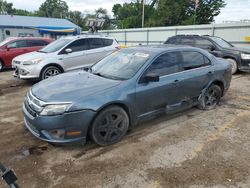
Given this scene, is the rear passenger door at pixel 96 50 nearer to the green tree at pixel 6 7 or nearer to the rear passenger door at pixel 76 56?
the rear passenger door at pixel 76 56

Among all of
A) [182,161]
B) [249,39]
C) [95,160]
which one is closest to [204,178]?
[182,161]

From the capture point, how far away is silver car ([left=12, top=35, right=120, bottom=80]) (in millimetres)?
7414

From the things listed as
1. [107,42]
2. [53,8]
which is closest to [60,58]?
[107,42]

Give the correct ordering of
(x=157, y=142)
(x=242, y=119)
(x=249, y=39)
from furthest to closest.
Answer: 1. (x=249, y=39)
2. (x=242, y=119)
3. (x=157, y=142)

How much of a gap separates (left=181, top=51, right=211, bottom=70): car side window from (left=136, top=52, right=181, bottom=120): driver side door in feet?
0.56

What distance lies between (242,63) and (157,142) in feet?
23.2

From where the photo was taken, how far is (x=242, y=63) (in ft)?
29.7

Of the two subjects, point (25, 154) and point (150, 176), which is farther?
point (25, 154)

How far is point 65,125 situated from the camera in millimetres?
3148

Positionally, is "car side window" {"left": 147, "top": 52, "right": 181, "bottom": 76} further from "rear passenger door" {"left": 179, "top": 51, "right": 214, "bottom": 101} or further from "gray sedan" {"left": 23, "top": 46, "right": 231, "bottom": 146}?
"rear passenger door" {"left": 179, "top": 51, "right": 214, "bottom": 101}

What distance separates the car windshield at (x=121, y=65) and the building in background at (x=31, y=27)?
24.8 metres

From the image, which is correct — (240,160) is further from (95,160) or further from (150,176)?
(95,160)

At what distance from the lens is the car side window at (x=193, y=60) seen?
4551 mm

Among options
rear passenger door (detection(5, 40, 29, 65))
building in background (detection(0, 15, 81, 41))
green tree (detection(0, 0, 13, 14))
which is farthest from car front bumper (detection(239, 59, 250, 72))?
green tree (detection(0, 0, 13, 14))
